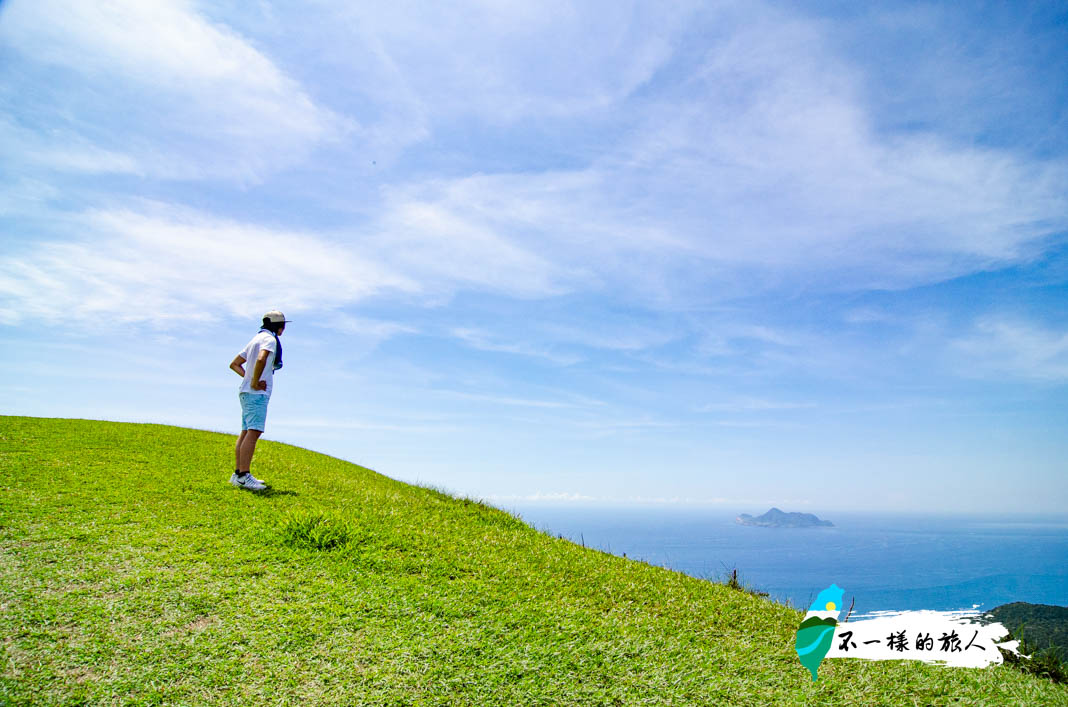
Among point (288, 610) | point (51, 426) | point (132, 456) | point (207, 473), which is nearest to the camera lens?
point (288, 610)

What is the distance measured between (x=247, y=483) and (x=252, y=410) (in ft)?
4.38

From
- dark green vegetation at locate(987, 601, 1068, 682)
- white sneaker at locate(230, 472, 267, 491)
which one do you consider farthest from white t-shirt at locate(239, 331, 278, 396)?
dark green vegetation at locate(987, 601, 1068, 682)

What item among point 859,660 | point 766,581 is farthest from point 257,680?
point 766,581

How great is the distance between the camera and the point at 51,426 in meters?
14.3

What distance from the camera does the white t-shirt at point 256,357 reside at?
1019cm

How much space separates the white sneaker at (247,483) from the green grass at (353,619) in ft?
1.22

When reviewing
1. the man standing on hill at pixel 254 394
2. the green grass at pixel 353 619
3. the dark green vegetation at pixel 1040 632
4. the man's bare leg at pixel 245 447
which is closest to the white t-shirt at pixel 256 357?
the man standing on hill at pixel 254 394

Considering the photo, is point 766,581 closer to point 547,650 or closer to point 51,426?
point 547,650

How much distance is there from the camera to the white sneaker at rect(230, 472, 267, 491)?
10.2 meters

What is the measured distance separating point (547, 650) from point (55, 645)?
4.44m

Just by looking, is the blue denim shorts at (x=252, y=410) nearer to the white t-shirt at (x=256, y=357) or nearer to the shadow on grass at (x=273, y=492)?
the white t-shirt at (x=256, y=357)

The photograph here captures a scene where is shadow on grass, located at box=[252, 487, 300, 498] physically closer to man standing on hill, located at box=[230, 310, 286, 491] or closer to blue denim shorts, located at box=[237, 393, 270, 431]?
man standing on hill, located at box=[230, 310, 286, 491]

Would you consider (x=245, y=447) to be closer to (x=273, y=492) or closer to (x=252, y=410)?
(x=252, y=410)

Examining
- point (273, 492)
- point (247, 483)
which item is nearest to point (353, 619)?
point (273, 492)
